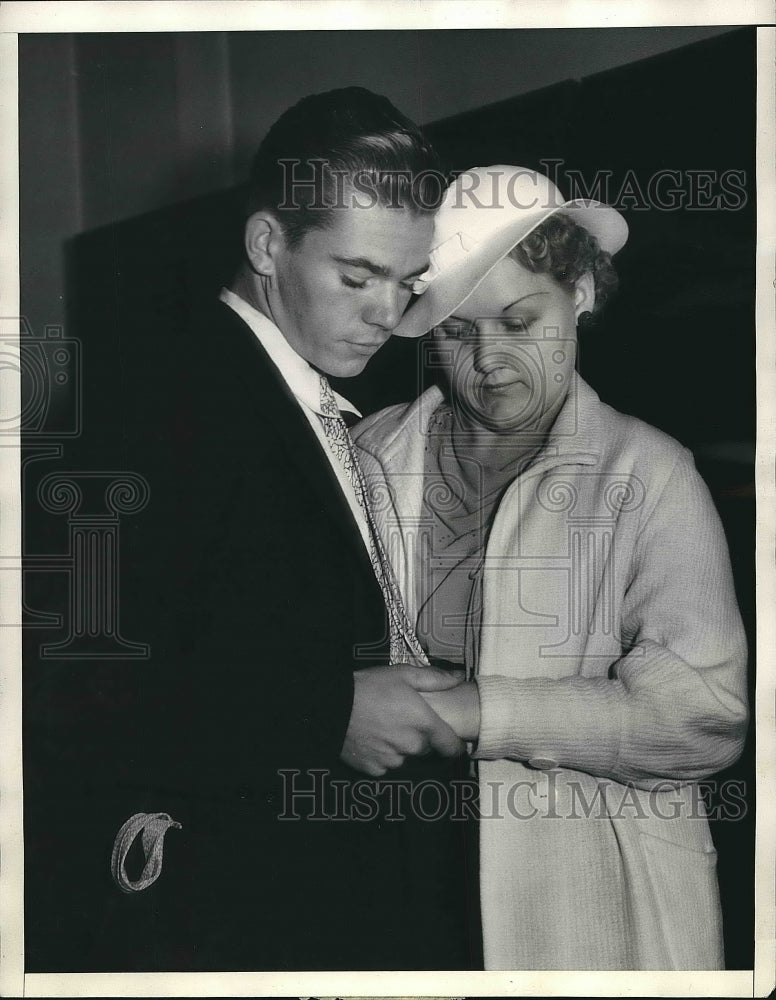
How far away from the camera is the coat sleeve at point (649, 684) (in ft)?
6.72

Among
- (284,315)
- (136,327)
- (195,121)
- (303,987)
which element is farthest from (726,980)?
(195,121)

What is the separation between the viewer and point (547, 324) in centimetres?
206

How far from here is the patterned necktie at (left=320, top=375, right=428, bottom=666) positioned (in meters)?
2.07

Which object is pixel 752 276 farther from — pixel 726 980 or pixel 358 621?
pixel 726 980

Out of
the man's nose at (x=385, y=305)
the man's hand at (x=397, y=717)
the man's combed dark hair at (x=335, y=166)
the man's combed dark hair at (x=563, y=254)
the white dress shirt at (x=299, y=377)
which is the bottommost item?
the man's hand at (x=397, y=717)

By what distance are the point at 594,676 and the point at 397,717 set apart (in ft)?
1.38

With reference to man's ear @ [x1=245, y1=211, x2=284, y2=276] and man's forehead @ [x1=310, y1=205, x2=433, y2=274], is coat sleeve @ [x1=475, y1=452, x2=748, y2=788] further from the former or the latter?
man's ear @ [x1=245, y1=211, x2=284, y2=276]

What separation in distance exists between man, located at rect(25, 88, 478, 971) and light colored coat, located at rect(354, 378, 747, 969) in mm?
109

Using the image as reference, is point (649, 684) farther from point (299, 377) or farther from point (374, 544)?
point (299, 377)

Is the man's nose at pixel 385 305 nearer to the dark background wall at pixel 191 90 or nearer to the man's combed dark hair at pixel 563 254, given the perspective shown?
the man's combed dark hair at pixel 563 254

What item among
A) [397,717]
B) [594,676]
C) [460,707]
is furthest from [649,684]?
[397,717]

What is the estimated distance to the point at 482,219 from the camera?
2.05 m

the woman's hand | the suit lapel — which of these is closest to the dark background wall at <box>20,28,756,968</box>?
the suit lapel

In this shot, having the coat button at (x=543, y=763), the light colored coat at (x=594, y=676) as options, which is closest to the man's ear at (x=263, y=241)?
the light colored coat at (x=594, y=676)
